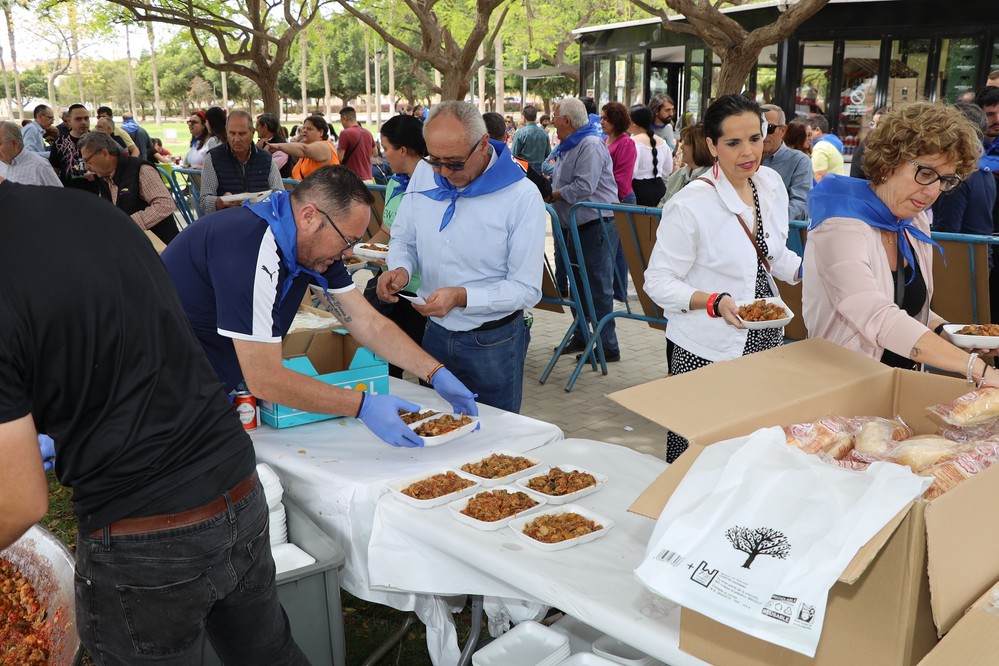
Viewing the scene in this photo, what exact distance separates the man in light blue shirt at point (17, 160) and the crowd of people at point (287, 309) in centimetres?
362

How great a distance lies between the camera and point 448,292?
3.00 metres

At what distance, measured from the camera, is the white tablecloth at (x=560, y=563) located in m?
1.59

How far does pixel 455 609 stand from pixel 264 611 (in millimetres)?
670

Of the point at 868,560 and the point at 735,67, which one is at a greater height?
the point at 735,67

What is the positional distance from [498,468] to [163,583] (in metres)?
0.99

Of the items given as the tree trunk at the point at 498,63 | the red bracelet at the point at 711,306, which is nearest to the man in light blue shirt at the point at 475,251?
the red bracelet at the point at 711,306

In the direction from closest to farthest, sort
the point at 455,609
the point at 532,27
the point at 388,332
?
the point at 455,609, the point at 388,332, the point at 532,27

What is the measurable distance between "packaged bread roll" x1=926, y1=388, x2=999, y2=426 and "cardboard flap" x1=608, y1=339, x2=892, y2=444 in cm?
21

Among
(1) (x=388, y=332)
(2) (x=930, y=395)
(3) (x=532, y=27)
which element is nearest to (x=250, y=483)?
(1) (x=388, y=332)

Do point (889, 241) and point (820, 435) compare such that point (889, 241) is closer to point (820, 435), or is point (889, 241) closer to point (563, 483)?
point (820, 435)

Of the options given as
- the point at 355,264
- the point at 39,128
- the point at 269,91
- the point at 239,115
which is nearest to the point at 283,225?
the point at 355,264

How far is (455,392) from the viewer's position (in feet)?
8.96

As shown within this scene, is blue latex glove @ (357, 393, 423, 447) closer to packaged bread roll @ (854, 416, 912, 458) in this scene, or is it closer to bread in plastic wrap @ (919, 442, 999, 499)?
packaged bread roll @ (854, 416, 912, 458)

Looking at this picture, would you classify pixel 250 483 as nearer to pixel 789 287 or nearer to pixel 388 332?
pixel 388 332
